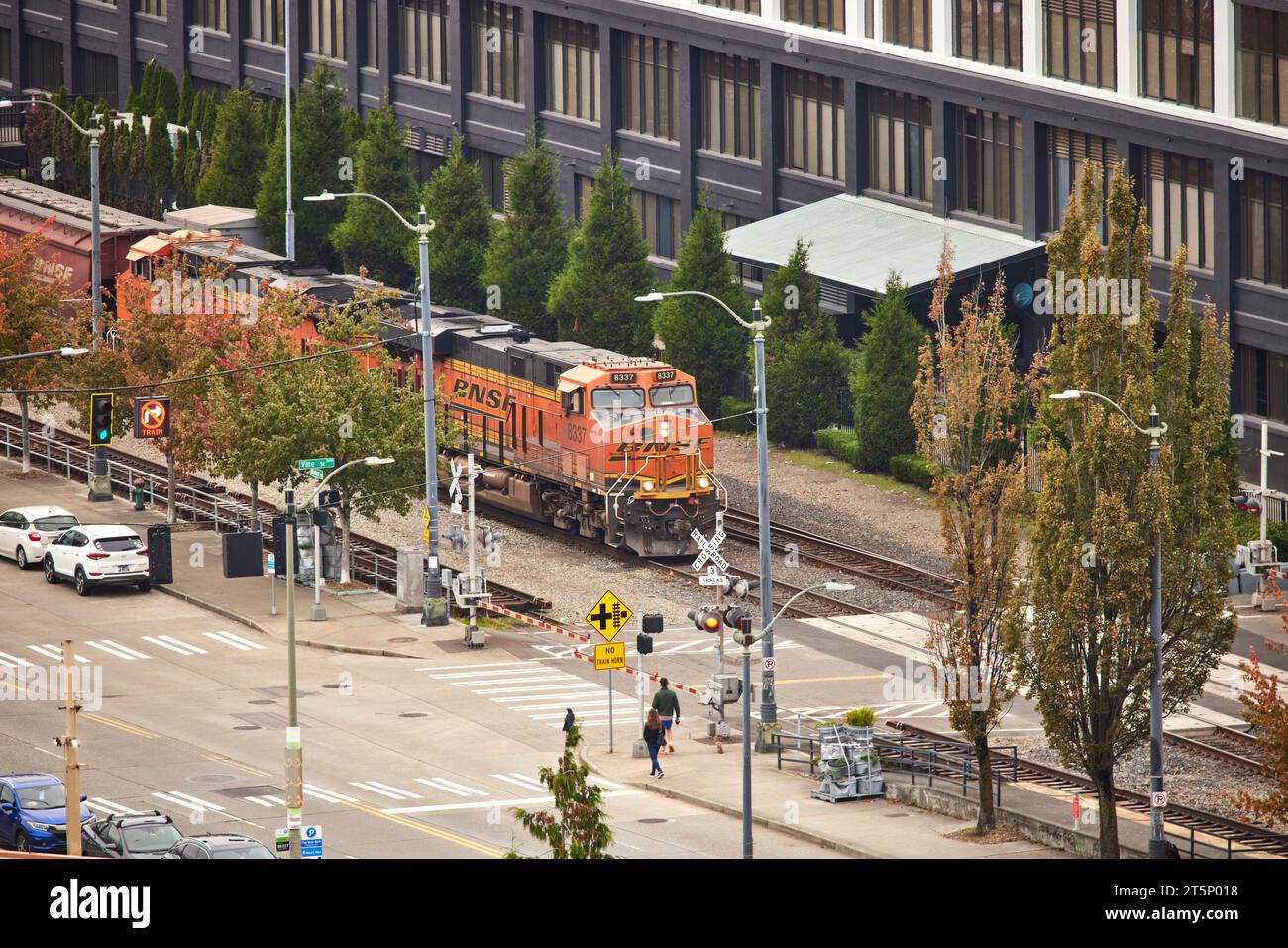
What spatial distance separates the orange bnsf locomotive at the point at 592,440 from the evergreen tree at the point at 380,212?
22.1 metres

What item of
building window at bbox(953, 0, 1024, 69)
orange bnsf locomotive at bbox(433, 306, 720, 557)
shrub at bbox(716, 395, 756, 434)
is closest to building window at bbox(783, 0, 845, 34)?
building window at bbox(953, 0, 1024, 69)

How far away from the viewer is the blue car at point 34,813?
31391mm

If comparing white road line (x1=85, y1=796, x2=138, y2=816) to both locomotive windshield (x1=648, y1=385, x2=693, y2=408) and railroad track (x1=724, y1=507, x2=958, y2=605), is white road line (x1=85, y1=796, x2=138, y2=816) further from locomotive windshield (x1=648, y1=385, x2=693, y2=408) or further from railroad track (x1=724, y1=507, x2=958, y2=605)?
locomotive windshield (x1=648, y1=385, x2=693, y2=408)

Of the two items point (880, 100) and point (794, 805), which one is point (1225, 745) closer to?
point (794, 805)

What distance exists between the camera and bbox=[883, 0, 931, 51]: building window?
238 ft

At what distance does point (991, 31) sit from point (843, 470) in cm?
1591

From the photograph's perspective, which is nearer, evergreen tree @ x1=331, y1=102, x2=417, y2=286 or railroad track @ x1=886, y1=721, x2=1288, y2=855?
railroad track @ x1=886, y1=721, x2=1288, y2=855

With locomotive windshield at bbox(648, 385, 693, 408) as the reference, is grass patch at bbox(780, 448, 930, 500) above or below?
below

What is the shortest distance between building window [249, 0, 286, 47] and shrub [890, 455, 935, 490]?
49569 mm

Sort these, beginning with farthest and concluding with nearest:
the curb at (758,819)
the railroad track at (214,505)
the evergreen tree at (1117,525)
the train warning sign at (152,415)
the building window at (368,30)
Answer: the building window at (368,30)
the railroad track at (214,505)
the train warning sign at (152,415)
the curb at (758,819)
the evergreen tree at (1117,525)

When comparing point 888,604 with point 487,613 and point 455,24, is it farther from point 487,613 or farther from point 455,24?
point 455,24

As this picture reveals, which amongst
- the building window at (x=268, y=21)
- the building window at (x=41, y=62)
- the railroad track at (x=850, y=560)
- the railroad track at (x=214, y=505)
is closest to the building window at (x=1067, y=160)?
the railroad track at (x=850, y=560)

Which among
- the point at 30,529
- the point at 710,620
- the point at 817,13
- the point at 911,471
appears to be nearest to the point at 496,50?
the point at 817,13

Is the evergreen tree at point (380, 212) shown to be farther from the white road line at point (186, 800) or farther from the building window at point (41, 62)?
the white road line at point (186, 800)
